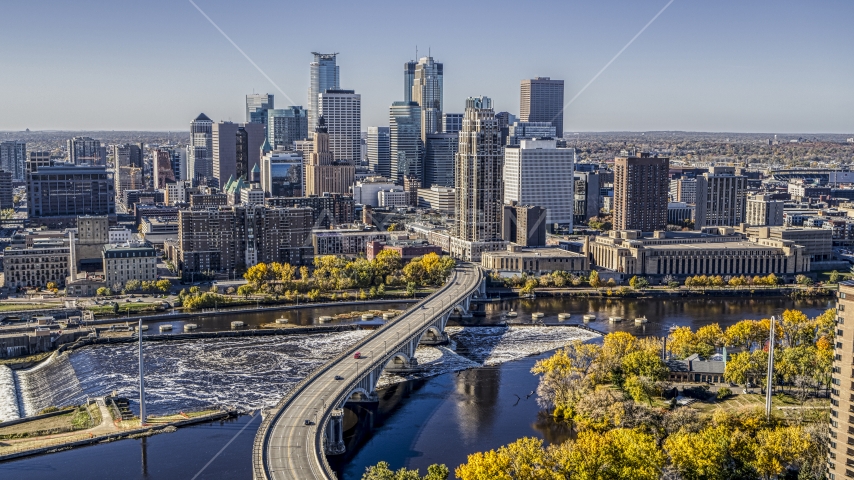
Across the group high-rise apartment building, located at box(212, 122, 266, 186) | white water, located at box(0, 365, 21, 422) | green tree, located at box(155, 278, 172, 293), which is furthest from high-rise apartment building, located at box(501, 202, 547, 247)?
high-rise apartment building, located at box(212, 122, 266, 186)

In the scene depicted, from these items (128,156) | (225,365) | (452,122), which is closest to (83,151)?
(128,156)

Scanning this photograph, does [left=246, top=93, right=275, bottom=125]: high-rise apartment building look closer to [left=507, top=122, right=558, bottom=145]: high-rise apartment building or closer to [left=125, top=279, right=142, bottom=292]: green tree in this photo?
[left=507, top=122, right=558, bottom=145]: high-rise apartment building

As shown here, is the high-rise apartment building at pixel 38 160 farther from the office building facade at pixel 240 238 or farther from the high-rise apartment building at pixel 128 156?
the office building facade at pixel 240 238

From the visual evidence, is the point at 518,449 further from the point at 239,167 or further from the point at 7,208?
the point at 239,167

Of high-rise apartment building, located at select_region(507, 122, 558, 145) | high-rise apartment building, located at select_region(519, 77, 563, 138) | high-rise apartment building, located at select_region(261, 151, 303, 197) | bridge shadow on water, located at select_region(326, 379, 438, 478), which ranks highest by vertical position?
high-rise apartment building, located at select_region(519, 77, 563, 138)

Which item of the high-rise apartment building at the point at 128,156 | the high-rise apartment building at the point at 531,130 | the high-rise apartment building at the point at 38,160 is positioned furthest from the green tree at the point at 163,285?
the high-rise apartment building at the point at 531,130
